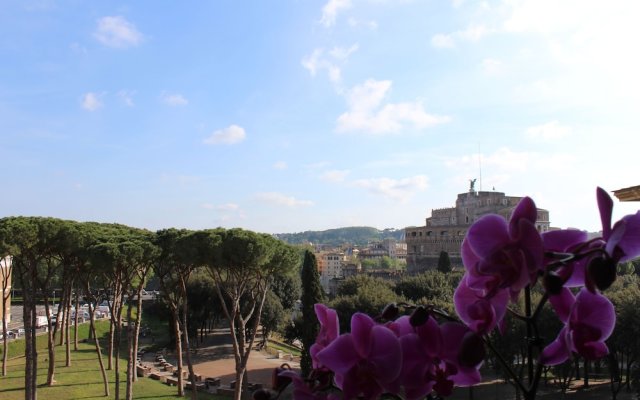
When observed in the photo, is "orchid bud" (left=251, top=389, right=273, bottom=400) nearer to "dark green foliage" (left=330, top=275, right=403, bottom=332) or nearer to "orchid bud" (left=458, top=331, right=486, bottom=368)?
"orchid bud" (left=458, top=331, right=486, bottom=368)

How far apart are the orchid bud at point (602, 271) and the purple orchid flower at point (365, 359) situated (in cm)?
53

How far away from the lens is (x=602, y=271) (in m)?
1.22

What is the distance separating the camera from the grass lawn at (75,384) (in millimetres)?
18156

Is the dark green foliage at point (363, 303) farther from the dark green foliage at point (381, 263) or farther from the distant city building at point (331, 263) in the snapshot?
the distant city building at point (331, 263)

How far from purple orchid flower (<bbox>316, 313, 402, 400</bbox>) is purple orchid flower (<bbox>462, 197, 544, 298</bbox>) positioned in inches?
12.3

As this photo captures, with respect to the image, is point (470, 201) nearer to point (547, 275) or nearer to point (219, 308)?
point (219, 308)

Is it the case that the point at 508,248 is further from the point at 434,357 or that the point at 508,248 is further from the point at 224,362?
the point at 224,362

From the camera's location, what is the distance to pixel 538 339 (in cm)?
140

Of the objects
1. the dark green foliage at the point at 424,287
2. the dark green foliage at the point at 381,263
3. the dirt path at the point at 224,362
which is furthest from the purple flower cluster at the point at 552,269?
the dark green foliage at the point at 381,263

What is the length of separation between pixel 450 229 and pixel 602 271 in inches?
2741

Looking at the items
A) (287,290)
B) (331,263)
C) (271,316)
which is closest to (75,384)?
(271,316)

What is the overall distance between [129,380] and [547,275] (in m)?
17.8

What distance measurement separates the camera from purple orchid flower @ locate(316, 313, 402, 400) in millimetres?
1277

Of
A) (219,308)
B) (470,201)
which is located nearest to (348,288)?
(219,308)
